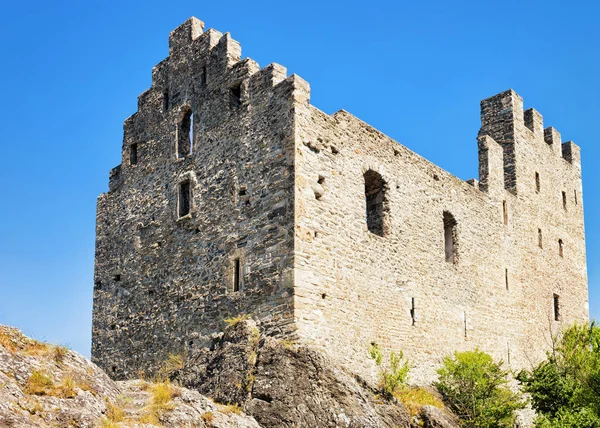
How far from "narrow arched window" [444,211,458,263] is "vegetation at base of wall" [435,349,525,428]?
138 inches

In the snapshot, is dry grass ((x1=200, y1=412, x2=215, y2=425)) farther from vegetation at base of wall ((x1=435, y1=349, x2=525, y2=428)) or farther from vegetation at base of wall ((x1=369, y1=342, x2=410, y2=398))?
vegetation at base of wall ((x1=435, y1=349, x2=525, y2=428))

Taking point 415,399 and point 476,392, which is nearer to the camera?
point 415,399

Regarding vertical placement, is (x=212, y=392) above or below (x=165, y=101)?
below

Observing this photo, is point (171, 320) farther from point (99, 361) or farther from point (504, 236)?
point (504, 236)

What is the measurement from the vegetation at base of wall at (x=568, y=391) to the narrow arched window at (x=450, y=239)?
3.81 metres

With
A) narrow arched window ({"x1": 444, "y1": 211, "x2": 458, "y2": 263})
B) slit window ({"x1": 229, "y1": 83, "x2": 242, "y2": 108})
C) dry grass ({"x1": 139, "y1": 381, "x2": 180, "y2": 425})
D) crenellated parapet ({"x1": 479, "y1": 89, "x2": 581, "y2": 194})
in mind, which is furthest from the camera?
crenellated parapet ({"x1": 479, "y1": 89, "x2": 581, "y2": 194})

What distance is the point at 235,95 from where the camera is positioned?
19.4m

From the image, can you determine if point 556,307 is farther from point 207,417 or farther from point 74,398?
point 74,398

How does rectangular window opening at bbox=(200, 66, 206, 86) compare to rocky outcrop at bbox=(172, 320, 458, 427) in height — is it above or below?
above

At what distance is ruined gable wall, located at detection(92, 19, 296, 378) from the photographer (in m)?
17.4

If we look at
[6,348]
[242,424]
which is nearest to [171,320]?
[242,424]

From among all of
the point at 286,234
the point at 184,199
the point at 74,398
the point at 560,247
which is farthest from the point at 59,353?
the point at 560,247

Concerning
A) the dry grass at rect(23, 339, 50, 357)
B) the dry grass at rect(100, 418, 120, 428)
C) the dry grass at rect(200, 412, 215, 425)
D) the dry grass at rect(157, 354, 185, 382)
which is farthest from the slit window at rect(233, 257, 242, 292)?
the dry grass at rect(100, 418, 120, 428)

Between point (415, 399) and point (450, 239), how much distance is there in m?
6.09
